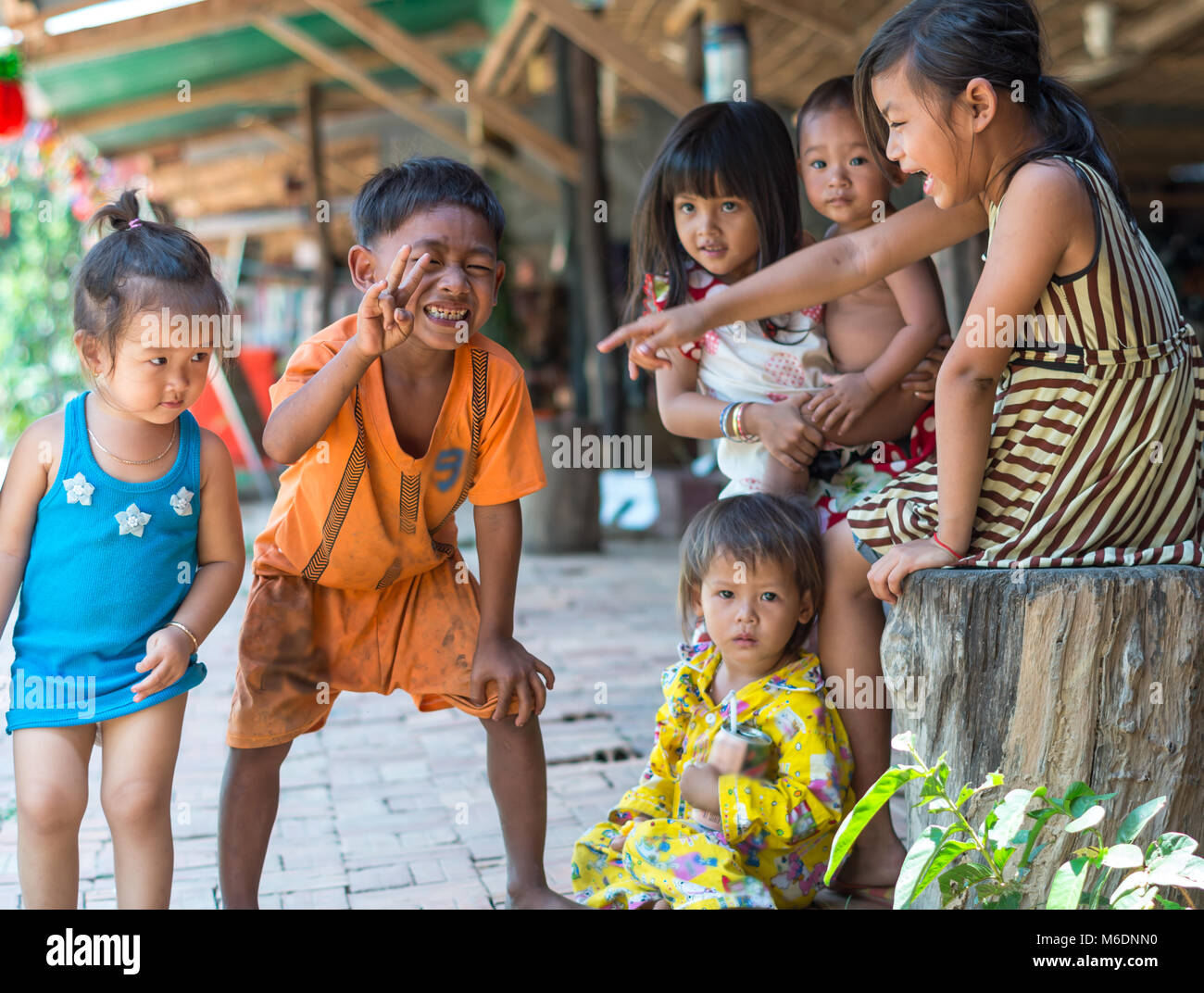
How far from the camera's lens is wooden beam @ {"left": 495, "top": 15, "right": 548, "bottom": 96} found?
31.0 ft

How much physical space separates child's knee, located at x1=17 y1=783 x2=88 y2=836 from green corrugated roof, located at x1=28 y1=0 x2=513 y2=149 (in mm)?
8468

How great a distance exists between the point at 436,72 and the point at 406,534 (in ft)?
19.9

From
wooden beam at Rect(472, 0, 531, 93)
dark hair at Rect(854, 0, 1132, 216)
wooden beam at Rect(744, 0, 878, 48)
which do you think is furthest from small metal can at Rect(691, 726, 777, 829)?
wooden beam at Rect(472, 0, 531, 93)

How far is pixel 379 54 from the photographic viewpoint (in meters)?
11.5

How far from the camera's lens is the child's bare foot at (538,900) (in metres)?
2.26

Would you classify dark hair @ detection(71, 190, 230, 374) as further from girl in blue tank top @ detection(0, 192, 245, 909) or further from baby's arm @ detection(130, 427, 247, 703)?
baby's arm @ detection(130, 427, 247, 703)

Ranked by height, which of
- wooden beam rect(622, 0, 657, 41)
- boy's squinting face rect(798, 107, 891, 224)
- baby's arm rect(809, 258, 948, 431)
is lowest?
baby's arm rect(809, 258, 948, 431)

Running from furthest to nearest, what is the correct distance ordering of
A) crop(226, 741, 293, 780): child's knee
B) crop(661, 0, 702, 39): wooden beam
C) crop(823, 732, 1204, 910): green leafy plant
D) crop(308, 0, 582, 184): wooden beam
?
crop(661, 0, 702, 39): wooden beam → crop(308, 0, 582, 184): wooden beam → crop(226, 741, 293, 780): child's knee → crop(823, 732, 1204, 910): green leafy plant

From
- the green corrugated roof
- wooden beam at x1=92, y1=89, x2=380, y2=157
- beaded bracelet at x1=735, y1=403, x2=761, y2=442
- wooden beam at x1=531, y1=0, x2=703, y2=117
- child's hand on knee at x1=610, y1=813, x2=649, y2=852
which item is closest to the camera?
child's hand on knee at x1=610, y1=813, x2=649, y2=852

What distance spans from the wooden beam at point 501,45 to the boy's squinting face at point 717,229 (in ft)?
21.8

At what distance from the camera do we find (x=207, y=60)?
10.4 meters

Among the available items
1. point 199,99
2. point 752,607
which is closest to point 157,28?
point 199,99

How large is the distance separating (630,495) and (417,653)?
242 inches
